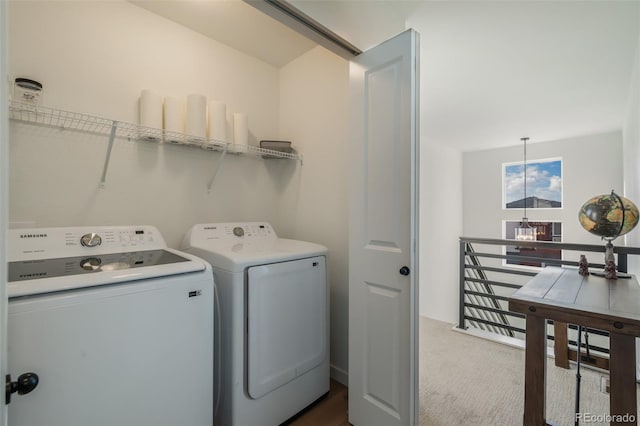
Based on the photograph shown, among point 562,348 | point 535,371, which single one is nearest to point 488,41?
point 535,371

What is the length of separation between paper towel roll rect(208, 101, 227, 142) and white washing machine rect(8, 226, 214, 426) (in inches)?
34.5

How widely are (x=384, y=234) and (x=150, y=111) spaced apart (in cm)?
155

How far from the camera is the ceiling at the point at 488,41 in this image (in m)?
1.52

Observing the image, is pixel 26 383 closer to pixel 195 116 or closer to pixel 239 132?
pixel 195 116

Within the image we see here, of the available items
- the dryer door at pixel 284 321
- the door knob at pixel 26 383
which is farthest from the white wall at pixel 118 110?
the door knob at pixel 26 383

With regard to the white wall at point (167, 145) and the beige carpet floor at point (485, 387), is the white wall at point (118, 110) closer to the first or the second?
the white wall at point (167, 145)

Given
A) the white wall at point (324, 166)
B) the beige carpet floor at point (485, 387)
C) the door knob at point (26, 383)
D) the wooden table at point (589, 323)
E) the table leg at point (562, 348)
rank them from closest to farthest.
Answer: the door knob at point (26, 383) < the wooden table at point (589, 323) < the beige carpet floor at point (485, 387) < the white wall at point (324, 166) < the table leg at point (562, 348)

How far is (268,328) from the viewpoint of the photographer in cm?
150

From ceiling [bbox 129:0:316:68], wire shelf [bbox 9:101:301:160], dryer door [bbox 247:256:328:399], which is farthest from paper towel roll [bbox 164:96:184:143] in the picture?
dryer door [bbox 247:256:328:399]

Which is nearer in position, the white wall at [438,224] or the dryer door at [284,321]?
the dryer door at [284,321]

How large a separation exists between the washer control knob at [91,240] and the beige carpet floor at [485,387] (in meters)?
2.07

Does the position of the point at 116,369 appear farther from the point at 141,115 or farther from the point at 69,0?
the point at 69,0

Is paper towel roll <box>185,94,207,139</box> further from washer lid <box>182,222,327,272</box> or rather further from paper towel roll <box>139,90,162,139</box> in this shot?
washer lid <box>182,222,327,272</box>

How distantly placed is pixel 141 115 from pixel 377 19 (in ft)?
4.79
